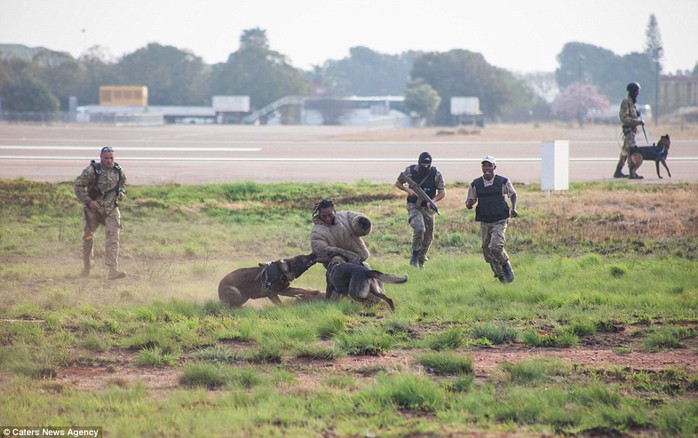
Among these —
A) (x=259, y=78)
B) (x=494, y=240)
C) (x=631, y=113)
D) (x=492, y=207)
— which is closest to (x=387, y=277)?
(x=494, y=240)

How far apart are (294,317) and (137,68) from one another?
154 meters

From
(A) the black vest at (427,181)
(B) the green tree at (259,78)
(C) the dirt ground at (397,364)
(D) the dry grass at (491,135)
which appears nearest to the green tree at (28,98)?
(B) the green tree at (259,78)

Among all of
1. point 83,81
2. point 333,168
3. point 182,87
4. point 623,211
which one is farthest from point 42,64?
point 623,211

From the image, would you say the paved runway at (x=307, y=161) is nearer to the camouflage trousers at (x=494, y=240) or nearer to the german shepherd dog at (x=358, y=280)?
the camouflage trousers at (x=494, y=240)

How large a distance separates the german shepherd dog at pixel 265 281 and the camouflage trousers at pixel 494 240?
290 centimetres

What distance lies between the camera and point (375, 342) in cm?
1036

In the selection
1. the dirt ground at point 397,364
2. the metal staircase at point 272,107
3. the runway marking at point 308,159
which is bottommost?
the dirt ground at point 397,364

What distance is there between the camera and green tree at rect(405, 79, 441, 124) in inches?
4685

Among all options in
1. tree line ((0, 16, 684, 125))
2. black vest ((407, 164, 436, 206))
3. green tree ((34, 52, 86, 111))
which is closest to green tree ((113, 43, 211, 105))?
tree line ((0, 16, 684, 125))

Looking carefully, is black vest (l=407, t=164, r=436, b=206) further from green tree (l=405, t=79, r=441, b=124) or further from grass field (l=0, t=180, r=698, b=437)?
green tree (l=405, t=79, r=441, b=124)

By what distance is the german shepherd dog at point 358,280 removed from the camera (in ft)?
39.0

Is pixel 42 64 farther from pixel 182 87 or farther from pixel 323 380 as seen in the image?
pixel 323 380

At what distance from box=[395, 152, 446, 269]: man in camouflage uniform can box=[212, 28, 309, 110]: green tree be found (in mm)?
130678

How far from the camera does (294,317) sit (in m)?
11.7
